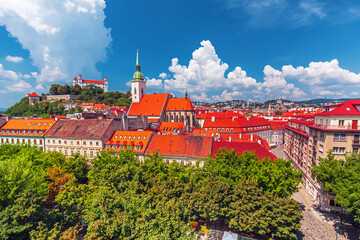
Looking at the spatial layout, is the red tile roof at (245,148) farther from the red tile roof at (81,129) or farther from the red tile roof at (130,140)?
the red tile roof at (81,129)

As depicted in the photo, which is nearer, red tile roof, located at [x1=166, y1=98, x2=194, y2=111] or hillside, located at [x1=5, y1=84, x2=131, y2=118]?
red tile roof, located at [x1=166, y1=98, x2=194, y2=111]

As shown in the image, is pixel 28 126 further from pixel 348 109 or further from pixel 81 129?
pixel 348 109

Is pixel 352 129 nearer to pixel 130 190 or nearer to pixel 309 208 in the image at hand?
pixel 309 208

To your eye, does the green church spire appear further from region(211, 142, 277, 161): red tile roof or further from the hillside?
region(211, 142, 277, 161): red tile roof

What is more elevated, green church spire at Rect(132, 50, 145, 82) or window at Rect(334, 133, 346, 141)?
green church spire at Rect(132, 50, 145, 82)

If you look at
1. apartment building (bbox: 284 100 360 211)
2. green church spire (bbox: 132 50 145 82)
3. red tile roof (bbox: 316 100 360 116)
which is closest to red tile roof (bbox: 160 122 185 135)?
apartment building (bbox: 284 100 360 211)

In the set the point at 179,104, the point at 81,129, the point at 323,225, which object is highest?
the point at 179,104

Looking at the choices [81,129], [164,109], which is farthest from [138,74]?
[81,129]
